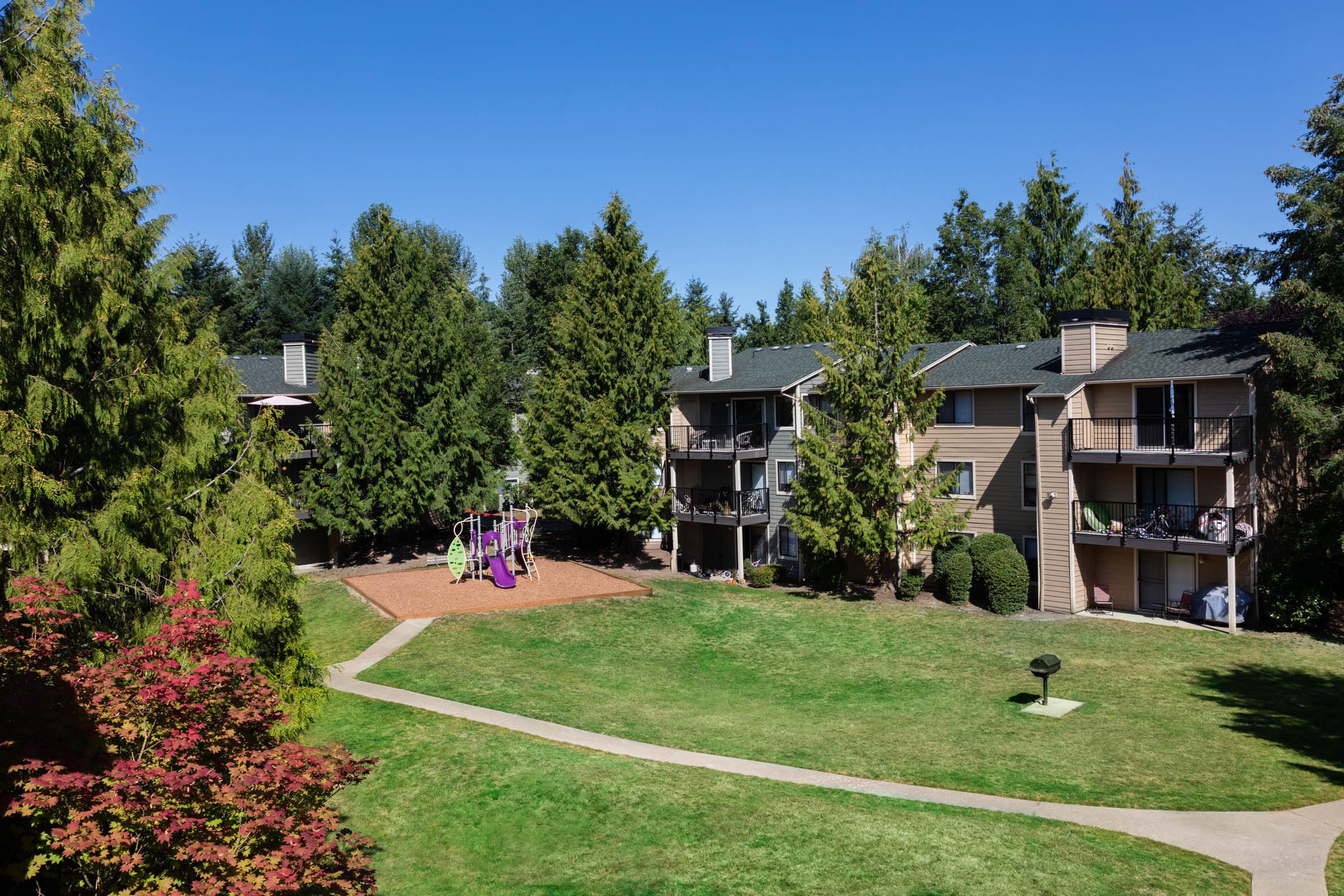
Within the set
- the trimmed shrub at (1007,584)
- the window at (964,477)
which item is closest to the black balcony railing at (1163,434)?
the trimmed shrub at (1007,584)

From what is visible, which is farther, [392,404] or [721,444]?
[721,444]

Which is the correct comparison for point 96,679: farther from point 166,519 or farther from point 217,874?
point 166,519

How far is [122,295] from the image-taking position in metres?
11.7

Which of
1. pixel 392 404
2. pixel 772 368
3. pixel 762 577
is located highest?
pixel 772 368

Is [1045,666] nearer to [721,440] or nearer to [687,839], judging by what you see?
[687,839]

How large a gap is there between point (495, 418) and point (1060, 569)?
84.9 ft

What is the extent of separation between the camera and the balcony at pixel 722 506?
37.3m

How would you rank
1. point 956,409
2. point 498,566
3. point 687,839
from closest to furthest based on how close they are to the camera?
point 687,839
point 498,566
point 956,409

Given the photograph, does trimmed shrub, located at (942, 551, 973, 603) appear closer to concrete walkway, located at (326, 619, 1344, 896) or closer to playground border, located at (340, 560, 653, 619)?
playground border, located at (340, 560, 653, 619)

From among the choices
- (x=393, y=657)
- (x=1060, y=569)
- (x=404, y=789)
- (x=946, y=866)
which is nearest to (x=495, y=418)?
(x=393, y=657)

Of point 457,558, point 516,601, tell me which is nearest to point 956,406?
point 516,601

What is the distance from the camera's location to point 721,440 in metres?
39.2

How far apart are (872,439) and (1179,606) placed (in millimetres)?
11445

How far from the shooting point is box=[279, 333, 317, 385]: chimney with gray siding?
41250 millimetres
